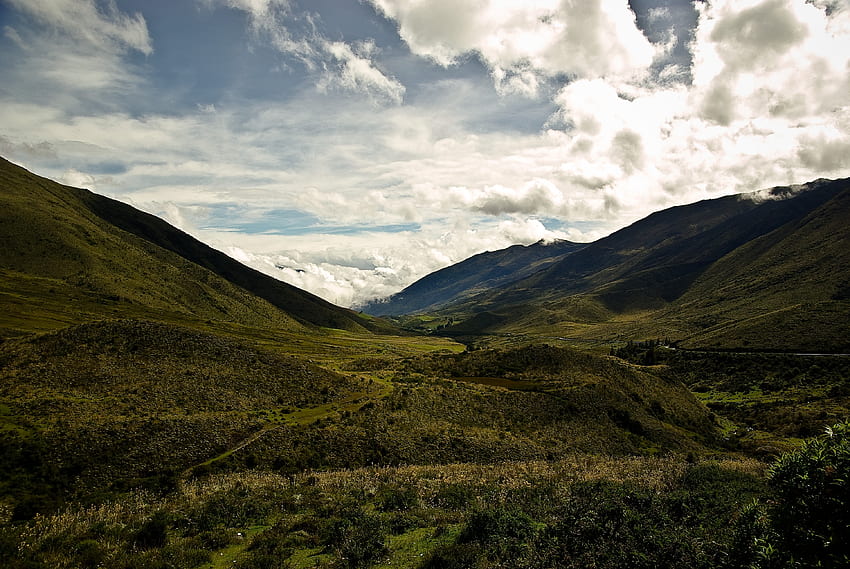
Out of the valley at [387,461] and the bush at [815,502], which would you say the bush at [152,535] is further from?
the bush at [815,502]

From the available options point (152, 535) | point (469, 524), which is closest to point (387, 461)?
point (469, 524)

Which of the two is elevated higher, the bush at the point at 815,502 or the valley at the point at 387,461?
the bush at the point at 815,502

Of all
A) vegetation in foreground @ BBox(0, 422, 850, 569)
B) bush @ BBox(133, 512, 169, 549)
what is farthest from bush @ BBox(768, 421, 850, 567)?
bush @ BBox(133, 512, 169, 549)

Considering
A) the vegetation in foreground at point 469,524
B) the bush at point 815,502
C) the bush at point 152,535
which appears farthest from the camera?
the bush at point 152,535

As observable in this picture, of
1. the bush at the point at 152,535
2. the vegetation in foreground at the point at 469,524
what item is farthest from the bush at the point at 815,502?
the bush at the point at 152,535

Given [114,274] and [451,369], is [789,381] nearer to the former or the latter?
[451,369]

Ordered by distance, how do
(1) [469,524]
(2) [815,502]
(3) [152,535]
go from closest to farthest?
(2) [815,502] < (3) [152,535] < (1) [469,524]

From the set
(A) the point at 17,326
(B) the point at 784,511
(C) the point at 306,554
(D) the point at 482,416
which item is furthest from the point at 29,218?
(B) the point at 784,511

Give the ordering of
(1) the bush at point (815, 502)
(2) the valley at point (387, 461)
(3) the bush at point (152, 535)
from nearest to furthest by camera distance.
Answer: (1) the bush at point (815, 502), (2) the valley at point (387, 461), (3) the bush at point (152, 535)

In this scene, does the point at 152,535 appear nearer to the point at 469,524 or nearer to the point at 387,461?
the point at 469,524

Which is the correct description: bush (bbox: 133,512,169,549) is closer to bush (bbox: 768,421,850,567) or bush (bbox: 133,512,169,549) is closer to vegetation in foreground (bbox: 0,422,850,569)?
vegetation in foreground (bbox: 0,422,850,569)

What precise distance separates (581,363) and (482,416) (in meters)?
32.8

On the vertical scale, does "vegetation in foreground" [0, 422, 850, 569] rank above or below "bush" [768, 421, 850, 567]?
below

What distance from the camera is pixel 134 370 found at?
44.1 meters
